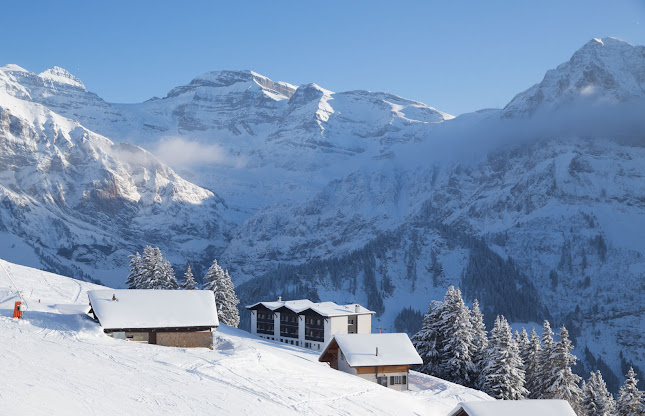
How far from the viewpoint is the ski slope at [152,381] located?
2447 centimetres

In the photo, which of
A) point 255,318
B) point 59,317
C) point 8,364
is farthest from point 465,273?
point 8,364

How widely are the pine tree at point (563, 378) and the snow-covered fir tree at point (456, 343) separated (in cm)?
726

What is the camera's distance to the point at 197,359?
36.3 m

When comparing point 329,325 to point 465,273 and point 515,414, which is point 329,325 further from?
point 465,273

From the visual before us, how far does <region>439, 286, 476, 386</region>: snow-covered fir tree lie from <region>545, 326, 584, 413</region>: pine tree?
726cm

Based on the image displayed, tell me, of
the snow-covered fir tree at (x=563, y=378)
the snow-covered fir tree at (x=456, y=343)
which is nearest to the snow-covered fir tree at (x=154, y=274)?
the snow-covered fir tree at (x=456, y=343)


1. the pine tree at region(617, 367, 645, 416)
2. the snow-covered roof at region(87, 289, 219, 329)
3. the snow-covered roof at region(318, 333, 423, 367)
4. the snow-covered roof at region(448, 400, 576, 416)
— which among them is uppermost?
the snow-covered roof at region(87, 289, 219, 329)

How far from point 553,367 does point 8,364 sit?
4686 cm

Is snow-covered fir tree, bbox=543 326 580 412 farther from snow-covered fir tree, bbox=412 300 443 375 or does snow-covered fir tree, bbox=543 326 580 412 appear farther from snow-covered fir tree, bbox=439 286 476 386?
snow-covered fir tree, bbox=412 300 443 375

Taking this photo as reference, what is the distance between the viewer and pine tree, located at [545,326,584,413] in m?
55.9

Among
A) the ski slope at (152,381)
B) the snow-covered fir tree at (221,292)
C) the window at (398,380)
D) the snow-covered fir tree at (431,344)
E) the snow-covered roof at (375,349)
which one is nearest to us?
the ski slope at (152,381)

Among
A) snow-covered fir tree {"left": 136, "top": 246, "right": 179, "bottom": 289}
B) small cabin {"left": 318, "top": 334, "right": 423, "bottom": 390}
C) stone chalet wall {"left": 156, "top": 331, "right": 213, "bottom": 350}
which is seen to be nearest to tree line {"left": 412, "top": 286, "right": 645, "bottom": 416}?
small cabin {"left": 318, "top": 334, "right": 423, "bottom": 390}

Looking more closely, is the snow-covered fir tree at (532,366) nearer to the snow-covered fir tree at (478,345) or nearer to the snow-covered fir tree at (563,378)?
the snow-covered fir tree at (563,378)

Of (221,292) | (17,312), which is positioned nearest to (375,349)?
(17,312)
